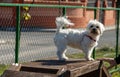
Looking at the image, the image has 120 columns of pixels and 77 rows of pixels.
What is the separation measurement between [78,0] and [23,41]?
Result: 2599 cm

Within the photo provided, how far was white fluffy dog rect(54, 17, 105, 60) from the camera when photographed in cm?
861

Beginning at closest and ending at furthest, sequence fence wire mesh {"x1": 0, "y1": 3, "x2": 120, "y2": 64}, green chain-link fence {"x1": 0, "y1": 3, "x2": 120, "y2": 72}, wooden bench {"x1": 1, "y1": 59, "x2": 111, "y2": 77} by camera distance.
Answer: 1. wooden bench {"x1": 1, "y1": 59, "x2": 111, "y2": 77}
2. green chain-link fence {"x1": 0, "y1": 3, "x2": 120, "y2": 72}
3. fence wire mesh {"x1": 0, "y1": 3, "x2": 120, "y2": 64}

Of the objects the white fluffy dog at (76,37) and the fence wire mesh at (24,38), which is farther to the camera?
the white fluffy dog at (76,37)

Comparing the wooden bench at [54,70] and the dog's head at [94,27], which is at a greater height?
the dog's head at [94,27]

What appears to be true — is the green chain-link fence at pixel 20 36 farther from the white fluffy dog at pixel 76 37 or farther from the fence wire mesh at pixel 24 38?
the white fluffy dog at pixel 76 37

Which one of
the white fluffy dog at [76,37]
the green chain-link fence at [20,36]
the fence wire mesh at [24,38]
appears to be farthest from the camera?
the white fluffy dog at [76,37]

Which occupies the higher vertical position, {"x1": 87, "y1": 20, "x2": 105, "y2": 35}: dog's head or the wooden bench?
{"x1": 87, "y1": 20, "x2": 105, "y2": 35}: dog's head

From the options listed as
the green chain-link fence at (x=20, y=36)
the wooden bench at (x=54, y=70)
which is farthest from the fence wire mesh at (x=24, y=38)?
the wooden bench at (x=54, y=70)

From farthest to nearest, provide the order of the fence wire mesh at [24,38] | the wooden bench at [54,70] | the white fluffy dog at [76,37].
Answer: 1. the white fluffy dog at [76,37]
2. the fence wire mesh at [24,38]
3. the wooden bench at [54,70]

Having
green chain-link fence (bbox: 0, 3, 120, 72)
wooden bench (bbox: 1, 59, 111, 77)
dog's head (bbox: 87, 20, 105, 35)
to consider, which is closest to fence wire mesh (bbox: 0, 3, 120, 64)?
green chain-link fence (bbox: 0, 3, 120, 72)

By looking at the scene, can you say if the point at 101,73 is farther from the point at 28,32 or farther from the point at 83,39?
the point at 28,32

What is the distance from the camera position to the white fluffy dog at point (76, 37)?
28.2 feet

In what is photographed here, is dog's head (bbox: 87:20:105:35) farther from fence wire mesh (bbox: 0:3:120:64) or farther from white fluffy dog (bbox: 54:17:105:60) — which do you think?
fence wire mesh (bbox: 0:3:120:64)

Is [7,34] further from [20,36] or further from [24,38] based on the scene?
[24,38]
